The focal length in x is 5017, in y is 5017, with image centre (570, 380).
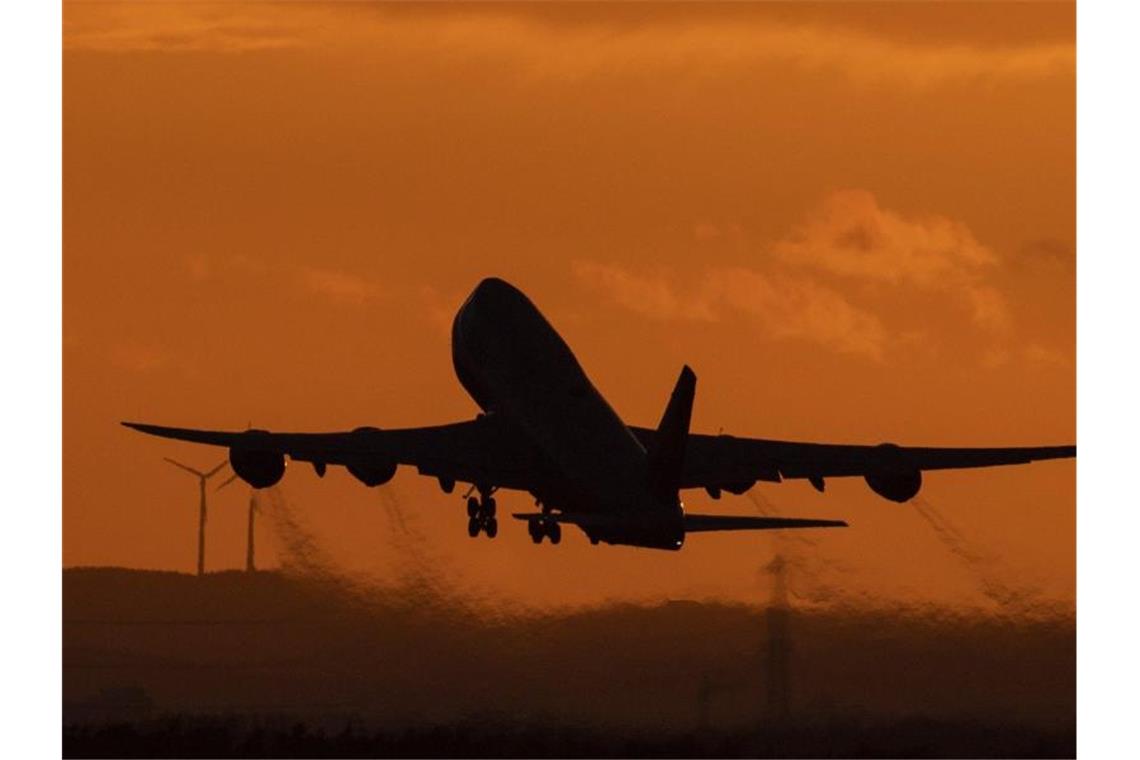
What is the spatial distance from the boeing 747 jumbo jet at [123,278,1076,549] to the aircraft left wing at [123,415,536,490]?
0.03 meters

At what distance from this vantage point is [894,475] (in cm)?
14925

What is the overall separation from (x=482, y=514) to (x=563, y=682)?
5806 millimetres

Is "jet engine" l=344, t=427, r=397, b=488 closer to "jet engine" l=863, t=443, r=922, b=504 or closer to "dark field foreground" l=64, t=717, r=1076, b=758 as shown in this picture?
"dark field foreground" l=64, t=717, r=1076, b=758

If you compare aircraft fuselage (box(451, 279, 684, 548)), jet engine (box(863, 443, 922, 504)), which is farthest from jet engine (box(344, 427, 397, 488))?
jet engine (box(863, 443, 922, 504))

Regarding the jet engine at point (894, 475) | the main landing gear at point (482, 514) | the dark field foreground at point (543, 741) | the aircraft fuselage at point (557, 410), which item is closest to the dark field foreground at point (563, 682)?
the dark field foreground at point (543, 741)

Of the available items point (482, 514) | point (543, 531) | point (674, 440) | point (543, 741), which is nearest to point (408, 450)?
point (482, 514)

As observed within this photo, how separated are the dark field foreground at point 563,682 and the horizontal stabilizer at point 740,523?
8883 mm

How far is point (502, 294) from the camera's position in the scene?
511ft

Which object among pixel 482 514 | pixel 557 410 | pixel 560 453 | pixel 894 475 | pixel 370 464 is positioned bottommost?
pixel 482 514

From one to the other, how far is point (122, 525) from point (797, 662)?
20.9 meters

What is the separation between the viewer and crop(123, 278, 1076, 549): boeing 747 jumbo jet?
142m

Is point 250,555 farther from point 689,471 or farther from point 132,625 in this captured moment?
point 689,471

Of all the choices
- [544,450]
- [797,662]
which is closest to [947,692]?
[797,662]

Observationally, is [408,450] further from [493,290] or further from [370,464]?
[493,290]
